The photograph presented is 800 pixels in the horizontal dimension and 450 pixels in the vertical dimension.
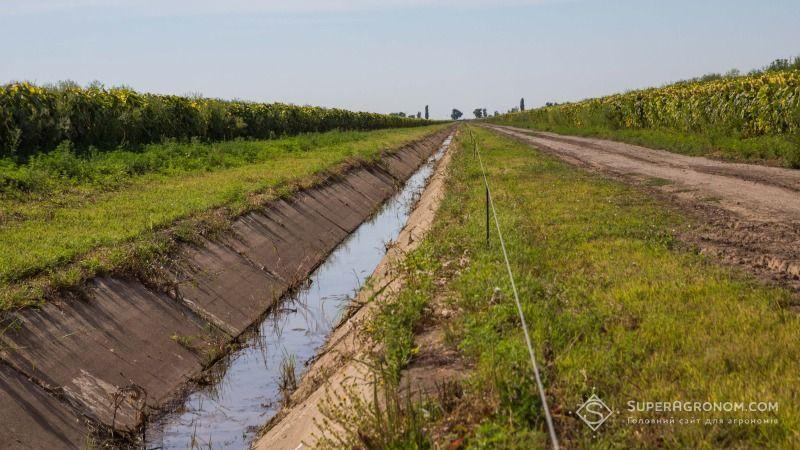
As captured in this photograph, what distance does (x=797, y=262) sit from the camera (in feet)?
24.6

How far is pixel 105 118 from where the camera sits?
19.3 metres

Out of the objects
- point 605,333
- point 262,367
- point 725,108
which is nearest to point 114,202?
point 262,367

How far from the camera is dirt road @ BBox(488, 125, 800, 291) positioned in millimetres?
7953

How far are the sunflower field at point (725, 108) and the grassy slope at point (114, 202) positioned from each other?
48.6ft

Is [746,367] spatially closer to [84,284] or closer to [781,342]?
[781,342]

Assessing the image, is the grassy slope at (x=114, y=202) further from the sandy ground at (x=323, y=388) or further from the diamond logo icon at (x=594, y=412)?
the diamond logo icon at (x=594, y=412)

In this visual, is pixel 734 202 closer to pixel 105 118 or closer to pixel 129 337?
pixel 129 337

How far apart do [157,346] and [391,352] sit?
3.34m

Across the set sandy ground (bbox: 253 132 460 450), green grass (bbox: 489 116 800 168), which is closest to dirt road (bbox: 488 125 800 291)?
green grass (bbox: 489 116 800 168)

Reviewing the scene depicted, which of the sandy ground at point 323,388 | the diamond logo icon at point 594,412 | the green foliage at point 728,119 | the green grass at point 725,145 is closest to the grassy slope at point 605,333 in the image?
the diamond logo icon at point 594,412

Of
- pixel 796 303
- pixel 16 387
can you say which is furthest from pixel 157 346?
pixel 796 303

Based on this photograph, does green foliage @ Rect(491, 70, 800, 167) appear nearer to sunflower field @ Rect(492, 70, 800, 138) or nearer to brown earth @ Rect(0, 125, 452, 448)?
sunflower field @ Rect(492, 70, 800, 138)

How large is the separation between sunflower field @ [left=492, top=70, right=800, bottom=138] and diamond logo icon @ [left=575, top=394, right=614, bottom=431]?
62.8 ft

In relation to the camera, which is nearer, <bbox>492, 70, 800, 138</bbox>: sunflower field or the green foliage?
the green foliage
